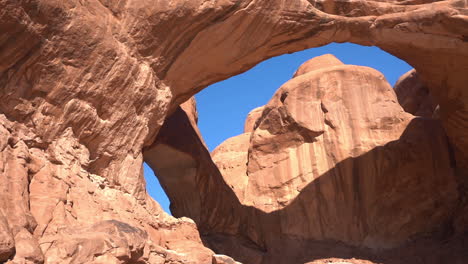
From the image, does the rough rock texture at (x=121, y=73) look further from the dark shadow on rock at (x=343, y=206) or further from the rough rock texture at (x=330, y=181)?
the rough rock texture at (x=330, y=181)

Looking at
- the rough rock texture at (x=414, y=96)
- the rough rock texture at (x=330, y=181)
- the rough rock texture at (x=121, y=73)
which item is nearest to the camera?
the rough rock texture at (x=121, y=73)

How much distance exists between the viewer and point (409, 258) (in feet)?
46.8

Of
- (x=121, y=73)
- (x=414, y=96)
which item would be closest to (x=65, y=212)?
(x=121, y=73)

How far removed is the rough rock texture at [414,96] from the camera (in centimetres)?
1902

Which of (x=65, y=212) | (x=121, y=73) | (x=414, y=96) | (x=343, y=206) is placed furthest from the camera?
Result: (x=414, y=96)

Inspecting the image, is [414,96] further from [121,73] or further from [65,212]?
[65,212]

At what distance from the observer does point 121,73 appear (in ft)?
30.5

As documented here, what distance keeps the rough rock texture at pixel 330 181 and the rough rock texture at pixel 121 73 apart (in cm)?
274

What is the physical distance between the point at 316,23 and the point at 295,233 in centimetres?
650

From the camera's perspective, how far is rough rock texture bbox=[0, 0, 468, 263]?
289 inches

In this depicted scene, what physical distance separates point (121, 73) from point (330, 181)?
27.4 feet

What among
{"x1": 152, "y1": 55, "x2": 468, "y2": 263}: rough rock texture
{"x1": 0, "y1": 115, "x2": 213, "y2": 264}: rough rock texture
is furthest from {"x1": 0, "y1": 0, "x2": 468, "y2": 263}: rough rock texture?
{"x1": 152, "y1": 55, "x2": 468, "y2": 263}: rough rock texture

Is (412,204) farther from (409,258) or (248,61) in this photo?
(248,61)

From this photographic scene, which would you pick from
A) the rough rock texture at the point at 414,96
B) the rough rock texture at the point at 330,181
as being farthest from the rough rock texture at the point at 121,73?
the rough rock texture at the point at 414,96
